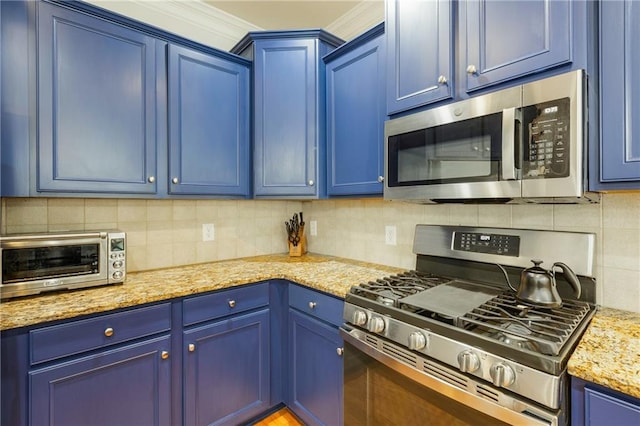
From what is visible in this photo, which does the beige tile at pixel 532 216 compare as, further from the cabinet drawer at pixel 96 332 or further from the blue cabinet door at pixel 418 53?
the cabinet drawer at pixel 96 332

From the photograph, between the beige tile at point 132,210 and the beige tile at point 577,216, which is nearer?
the beige tile at point 577,216

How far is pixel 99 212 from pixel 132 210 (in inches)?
6.5

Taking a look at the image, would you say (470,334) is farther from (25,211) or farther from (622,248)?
(25,211)

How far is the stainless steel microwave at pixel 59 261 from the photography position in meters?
1.28

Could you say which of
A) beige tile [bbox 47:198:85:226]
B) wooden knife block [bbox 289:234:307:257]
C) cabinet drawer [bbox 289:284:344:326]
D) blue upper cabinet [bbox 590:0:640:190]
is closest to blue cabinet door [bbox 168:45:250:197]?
beige tile [bbox 47:198:85:226]

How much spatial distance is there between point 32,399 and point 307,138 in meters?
1.76

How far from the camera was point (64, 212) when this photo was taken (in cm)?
165

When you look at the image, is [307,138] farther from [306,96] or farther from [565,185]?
[565,185]

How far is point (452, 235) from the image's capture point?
5.16 feet

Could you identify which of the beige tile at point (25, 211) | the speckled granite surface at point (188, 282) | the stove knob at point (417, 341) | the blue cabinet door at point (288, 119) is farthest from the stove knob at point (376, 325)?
the beige tile at point (25, 211)

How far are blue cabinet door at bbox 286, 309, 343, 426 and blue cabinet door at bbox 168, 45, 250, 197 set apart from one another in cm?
96

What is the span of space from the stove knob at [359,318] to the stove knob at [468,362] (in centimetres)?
40

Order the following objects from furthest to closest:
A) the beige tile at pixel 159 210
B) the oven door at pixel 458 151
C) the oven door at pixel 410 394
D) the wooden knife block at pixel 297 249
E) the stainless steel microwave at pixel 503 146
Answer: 1. the wooden knife block at pixel 297 249
2. the beige tile at pixel 159 210
3. the oven door at pixel 458 151
4. the stainless steel microwave at pixel 503 146
5. the oven door at pixel 410 394

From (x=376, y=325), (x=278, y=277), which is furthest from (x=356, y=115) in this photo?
(x=376, y=325)
